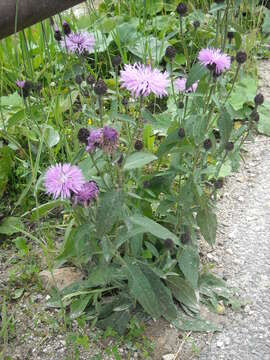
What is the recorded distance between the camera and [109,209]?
3.66ft

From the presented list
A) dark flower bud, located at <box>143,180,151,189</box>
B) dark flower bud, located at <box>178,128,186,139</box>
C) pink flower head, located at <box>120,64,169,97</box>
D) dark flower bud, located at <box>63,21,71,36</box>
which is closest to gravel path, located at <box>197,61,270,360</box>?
dark flower bud, located at <box>143,180,151,189</box>

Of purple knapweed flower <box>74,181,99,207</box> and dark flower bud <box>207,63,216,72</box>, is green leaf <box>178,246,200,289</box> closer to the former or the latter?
purple knapweed flower <box>74,181,99,207</box>

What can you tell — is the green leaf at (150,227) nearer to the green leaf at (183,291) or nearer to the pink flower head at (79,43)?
the green leaf at (183,291)

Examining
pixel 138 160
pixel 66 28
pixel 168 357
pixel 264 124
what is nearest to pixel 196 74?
pixel 138 160

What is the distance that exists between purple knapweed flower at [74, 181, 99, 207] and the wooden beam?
436mm

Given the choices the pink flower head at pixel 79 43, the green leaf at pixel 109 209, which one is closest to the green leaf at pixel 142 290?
the green leaf at pixel 109 209

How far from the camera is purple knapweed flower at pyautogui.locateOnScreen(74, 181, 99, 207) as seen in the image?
3.86 feet

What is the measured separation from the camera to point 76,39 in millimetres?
1685

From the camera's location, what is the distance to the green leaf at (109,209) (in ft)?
3.65

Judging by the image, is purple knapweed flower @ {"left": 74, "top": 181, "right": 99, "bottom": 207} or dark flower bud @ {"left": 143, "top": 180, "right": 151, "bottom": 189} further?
dark flower bud @ {"left": 143, "top": 180, "right": 151, "bottom": 189}

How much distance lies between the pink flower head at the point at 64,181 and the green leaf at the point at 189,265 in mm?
464

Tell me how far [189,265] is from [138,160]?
438 mm

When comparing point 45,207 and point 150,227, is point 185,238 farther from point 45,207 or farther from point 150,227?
point 45,207

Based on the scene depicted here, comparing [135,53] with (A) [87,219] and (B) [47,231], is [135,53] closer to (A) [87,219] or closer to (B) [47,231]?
(B) [47,231]
